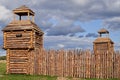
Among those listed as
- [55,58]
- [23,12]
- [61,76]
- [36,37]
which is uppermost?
[23,12]

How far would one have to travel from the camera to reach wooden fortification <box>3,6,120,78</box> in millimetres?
22781

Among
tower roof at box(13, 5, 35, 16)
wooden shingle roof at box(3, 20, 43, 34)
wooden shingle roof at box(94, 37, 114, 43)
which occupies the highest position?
tower roof at box(13, 5, 35, 16)

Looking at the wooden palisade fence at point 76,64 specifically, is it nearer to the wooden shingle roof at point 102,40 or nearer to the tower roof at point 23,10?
the tower roof at point 23,10

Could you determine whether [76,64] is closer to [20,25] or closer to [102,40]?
[20,25]

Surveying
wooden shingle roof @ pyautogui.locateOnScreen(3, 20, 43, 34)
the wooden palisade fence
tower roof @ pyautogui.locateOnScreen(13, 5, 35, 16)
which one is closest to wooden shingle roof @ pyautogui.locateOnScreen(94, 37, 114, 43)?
wooden shingle roof @ pyautogui.locateOnScreen(3, 20, 43, 34)

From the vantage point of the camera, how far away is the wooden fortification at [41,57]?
22781 mm

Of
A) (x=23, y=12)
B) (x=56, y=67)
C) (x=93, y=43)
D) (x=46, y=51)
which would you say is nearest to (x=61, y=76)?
(x=56, y=67)

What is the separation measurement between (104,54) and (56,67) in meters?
4.11

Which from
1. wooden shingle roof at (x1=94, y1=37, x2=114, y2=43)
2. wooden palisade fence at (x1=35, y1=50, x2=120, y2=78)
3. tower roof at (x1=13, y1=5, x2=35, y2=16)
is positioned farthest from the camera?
wooden shingle roof at (x1=94, y1=37, x2=114, y2=43)

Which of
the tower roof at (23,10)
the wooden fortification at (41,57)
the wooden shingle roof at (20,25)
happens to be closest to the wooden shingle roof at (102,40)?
the wooden fortification at (41,57)

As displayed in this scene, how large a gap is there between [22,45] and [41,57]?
216cm

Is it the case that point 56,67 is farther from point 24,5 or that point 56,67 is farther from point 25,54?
point 24,5

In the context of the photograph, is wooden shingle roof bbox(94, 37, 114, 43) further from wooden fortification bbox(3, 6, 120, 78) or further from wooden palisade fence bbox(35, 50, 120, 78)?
wooden palisade fence bbox(35, 50, 120, 78)

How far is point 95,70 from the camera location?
75.6 ft
